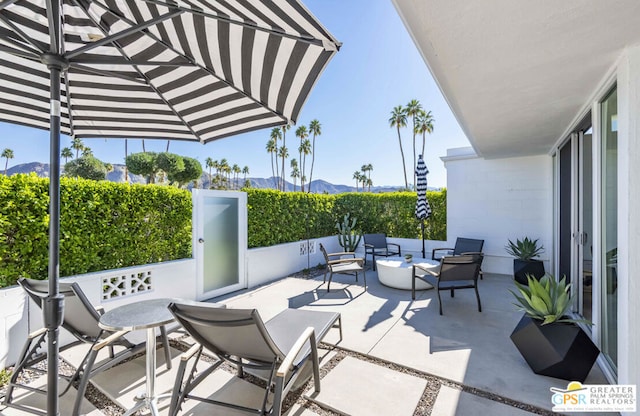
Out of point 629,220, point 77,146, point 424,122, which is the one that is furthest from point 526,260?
point 77,146

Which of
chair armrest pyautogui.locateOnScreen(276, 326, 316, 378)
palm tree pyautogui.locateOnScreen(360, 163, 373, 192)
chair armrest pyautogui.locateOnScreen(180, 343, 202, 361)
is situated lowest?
chair armrest pyautogui.locateOnScreen(180, 343, 202, 361)

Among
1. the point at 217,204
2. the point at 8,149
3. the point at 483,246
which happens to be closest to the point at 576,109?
the point at 483,246

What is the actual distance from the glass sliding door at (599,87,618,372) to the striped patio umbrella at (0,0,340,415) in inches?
118

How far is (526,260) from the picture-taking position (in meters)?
6.30

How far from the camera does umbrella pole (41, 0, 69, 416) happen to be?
1.43 metres

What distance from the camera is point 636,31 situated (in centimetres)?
220

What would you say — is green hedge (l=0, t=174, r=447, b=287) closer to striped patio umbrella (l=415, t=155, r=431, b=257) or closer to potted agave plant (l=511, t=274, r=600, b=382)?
striped patio umbrella (l=415, t=155, r=431, b=257)

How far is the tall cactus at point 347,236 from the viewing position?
898 centimetres

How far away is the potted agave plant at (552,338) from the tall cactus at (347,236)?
5.97m

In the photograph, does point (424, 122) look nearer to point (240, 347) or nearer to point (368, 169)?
point (368, 169)

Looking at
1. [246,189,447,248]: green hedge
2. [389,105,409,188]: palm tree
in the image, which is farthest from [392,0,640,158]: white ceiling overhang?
[389,105,409,188]: palm tree

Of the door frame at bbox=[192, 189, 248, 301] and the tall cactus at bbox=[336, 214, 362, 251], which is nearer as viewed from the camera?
the door frame at bbox=[192, 189, 248, 301]

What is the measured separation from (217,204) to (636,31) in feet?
18.6

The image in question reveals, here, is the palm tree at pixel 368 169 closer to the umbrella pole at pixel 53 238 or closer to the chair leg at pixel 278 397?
the chair leg at pixel 278 397
